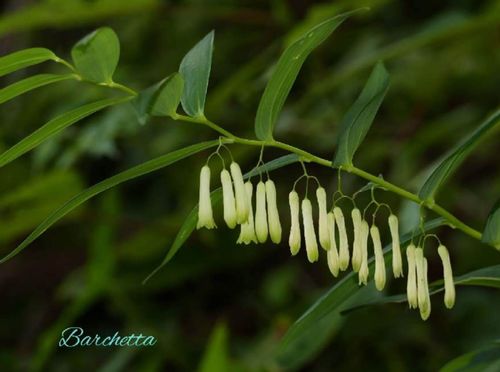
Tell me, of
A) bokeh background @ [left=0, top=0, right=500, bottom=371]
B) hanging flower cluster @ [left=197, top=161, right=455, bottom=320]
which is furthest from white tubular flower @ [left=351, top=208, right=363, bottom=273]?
bokeh background @ [left=0, top=0, right=500, bottom=371]

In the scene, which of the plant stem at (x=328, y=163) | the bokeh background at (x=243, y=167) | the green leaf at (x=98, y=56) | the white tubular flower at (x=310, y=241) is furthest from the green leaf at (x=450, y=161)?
the bokeh background at (x=243, y=167)

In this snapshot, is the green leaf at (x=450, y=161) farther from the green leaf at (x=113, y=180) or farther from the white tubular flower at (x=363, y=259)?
the green leaf at (x=113, y=180)

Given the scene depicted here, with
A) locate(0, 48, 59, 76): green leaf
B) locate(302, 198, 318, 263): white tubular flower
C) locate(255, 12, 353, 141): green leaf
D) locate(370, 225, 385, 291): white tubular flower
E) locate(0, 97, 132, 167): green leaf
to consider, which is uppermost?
locate(0, 48, 59, 76): green leaf

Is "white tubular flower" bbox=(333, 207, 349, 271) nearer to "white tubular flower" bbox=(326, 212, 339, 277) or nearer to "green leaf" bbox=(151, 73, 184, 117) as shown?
"white tubular flower" bbox=(326, 212, 339, 277)

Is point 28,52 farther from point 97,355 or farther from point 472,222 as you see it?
point 97,355

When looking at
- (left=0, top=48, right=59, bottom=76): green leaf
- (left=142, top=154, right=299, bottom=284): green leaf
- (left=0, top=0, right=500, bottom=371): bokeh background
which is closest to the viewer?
(left=0, top=48, right=59, bottom=76): green leaf

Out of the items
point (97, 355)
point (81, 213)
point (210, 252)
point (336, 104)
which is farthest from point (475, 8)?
point (97, 355)

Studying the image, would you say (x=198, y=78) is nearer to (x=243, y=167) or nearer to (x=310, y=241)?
(x=310, y=241)
